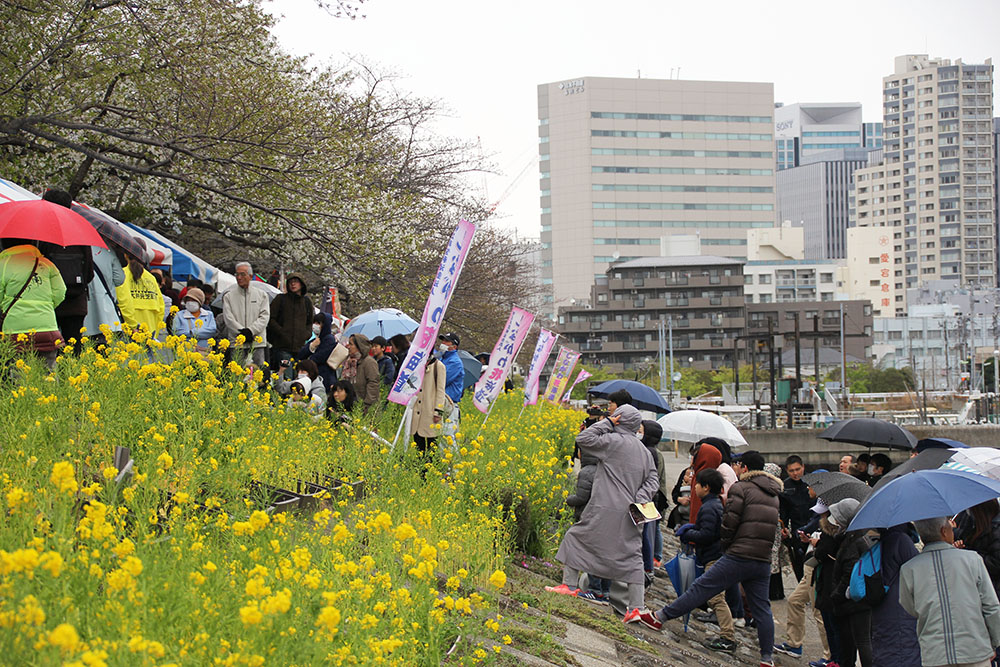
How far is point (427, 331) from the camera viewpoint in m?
9.00

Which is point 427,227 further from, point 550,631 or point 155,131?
point 550,631

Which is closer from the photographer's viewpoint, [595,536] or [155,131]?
[595,536]

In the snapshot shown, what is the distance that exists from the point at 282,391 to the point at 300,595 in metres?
6.57

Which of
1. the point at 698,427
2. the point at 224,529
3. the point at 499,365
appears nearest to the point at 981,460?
the point at 698,427

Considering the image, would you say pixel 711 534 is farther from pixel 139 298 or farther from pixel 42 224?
pixel 42 224

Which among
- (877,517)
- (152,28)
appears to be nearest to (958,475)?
(877,517)

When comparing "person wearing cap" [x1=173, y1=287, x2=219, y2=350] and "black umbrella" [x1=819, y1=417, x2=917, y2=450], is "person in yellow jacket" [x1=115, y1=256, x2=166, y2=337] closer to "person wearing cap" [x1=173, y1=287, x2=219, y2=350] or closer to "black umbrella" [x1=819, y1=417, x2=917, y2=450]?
"person wearing cap" [x1=173, y1=287, x2=219, y2=350]

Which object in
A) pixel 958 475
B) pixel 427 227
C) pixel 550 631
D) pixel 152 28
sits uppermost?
pixel 152 28

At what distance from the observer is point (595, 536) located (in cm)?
781

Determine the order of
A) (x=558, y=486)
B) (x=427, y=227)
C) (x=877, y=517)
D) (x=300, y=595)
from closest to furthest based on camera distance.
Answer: (x=300, y=595) → (x=877, y=517) → (x=558, y=486) → (x=427, y=227)

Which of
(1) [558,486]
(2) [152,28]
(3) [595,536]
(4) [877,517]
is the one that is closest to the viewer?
(4) [877,517]

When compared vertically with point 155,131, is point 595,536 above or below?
below

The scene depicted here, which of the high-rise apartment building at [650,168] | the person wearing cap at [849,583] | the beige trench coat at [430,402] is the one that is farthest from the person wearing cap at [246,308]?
the high-rise apartment building at [650,168]

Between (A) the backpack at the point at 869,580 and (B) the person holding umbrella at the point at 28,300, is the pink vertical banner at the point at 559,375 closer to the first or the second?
(A) the backpack at the point at 869,580
